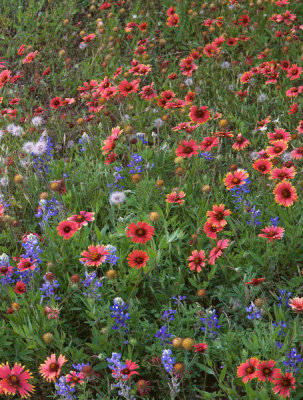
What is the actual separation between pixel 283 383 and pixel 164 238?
101 centimetres

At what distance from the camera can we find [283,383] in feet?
5.78

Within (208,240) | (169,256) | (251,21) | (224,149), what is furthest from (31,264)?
(251,21)

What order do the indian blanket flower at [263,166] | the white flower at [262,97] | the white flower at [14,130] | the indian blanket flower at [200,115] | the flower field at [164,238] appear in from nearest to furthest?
the flower field at [164,238] < the indian blanket flower at [263,166] < the indian blanket flower at [200,115] < the white flower at [14,130] < the white flower at [262,97]

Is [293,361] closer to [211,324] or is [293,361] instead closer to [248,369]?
[248,369]

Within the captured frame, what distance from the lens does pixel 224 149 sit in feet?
12.2

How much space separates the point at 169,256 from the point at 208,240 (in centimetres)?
32

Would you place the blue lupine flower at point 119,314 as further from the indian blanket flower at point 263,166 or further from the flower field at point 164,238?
the indian blanket flower at point 263,166

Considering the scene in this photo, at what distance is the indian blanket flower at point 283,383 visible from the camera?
175cm

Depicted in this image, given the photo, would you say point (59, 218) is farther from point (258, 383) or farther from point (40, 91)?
point (40, 91)

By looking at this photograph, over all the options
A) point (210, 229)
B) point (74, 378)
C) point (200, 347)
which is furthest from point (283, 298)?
point (74, 378)

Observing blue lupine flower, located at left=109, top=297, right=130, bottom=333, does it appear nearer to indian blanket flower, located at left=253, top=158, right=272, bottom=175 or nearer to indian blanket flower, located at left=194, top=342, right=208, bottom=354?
indian blanket flower, located at left=194, top=342, right=208, bottom=354

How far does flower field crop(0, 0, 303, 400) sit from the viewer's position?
2.07 metres

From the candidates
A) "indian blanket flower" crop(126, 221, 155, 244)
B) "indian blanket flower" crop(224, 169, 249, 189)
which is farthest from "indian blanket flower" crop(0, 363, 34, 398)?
"indian blanket flower" crop(224, 169, 249, 189)

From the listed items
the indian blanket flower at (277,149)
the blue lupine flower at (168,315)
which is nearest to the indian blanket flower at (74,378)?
the blue lupine flower at (168,315)
